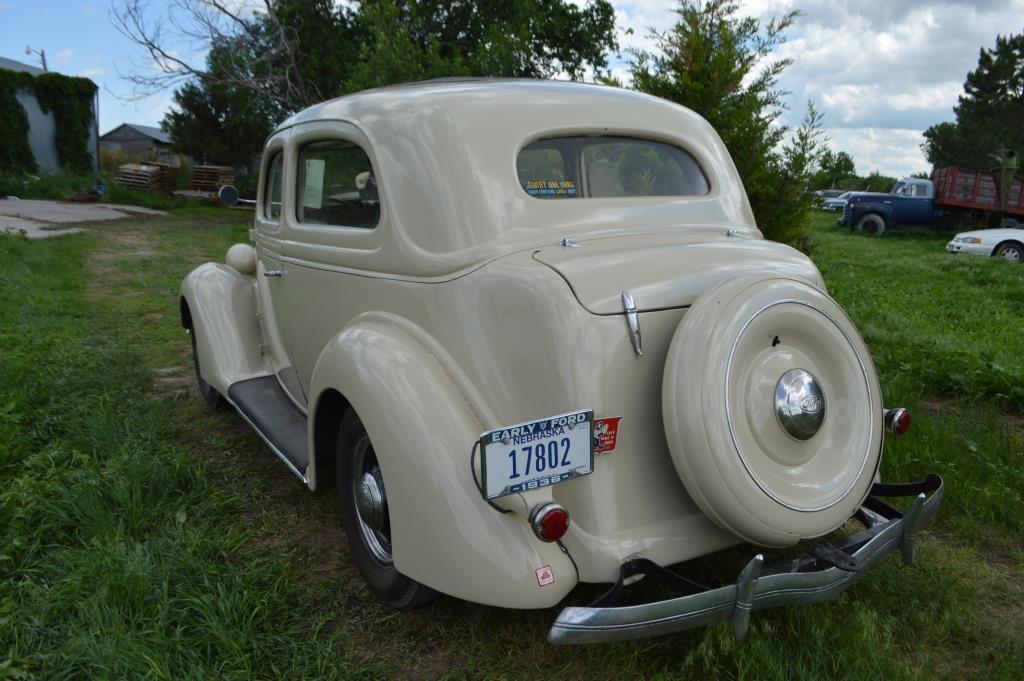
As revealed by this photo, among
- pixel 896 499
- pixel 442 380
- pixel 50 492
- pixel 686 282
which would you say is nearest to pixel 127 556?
pixel 50 492

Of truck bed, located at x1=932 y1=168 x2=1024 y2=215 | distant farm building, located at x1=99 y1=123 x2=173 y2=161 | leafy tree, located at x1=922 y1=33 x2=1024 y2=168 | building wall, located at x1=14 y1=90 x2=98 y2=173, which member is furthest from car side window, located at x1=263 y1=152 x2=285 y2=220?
distant farm building, located at x1=99 y1=123 x2=173 y2=161

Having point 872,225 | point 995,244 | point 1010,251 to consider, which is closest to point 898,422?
point 1010,251

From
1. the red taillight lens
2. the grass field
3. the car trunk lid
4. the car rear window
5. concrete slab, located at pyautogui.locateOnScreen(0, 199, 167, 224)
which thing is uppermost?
the car rear window

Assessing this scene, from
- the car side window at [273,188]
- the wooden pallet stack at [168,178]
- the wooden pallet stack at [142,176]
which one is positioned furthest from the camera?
the wooden pallet stack at [168,178]

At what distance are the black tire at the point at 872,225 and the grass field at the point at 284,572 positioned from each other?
17175 mm

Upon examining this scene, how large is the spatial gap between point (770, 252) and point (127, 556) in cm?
252

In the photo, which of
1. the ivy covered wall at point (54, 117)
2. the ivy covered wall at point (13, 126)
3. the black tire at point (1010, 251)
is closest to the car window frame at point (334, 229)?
the black tire at point (1010, 251)

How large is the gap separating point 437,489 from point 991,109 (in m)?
44.9

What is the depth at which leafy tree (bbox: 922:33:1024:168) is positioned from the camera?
1399 inches

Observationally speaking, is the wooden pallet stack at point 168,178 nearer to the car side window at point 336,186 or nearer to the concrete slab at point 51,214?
the concrete slab at point 51,214

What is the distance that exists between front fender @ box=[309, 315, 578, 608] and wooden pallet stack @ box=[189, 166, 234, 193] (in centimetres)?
1927

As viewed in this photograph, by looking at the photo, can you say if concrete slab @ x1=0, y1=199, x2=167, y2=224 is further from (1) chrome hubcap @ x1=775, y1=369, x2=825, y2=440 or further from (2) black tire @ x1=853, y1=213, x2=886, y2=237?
(2) black tire @ x1=853, y1=213, x2=886, y2=237

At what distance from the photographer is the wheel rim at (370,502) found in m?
2.31

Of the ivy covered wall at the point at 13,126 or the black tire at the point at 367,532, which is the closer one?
the black tire at the point at 367,532
